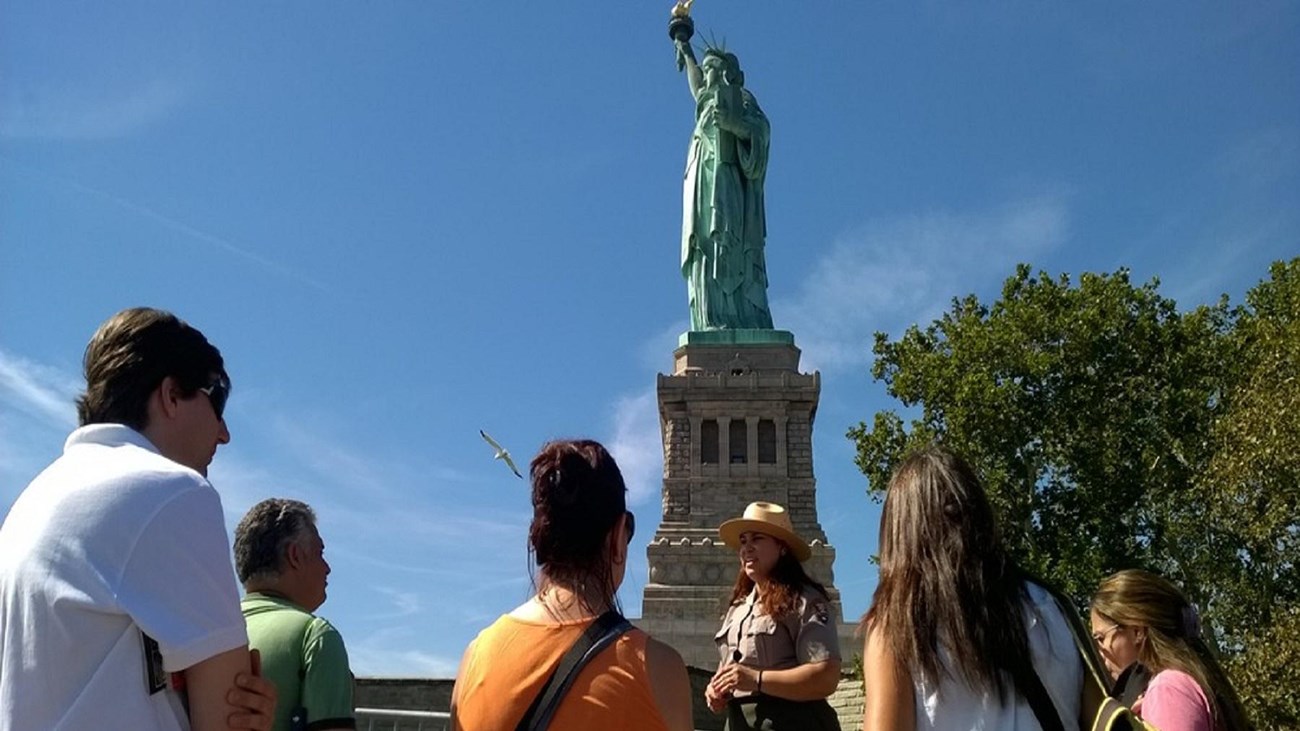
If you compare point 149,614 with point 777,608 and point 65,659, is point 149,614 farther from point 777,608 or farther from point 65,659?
point 777,608

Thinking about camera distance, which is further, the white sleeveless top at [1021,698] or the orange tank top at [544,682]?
the white sleeveless top at [1021,698]

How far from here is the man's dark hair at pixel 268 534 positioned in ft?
14.3

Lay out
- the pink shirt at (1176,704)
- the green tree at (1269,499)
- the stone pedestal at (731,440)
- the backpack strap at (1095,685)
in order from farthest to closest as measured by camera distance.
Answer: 1. the stone pedestal at (731,440)
2. the green tree at (1269,499)
3. the pink shirt at (1176,704)
4. the backpack strap at (1095,685)

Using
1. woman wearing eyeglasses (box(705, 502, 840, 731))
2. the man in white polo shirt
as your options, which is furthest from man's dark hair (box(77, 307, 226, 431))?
woman wearing eyeglasses (box(705, 502, 840, 731))

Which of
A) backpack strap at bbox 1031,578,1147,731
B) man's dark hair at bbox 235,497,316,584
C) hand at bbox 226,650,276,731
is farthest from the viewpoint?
man's dark hair at bbox 235,497,316,584

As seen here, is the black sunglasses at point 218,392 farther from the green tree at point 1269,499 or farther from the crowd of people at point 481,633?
the green tree at point 1269,499

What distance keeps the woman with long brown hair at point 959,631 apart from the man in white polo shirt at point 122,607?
1.78m

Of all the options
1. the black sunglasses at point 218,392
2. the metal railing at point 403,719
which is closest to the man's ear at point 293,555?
the black sunglasses at point 218,392

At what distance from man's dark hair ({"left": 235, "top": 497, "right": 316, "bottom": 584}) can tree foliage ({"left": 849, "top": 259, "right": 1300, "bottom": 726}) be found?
874 inches

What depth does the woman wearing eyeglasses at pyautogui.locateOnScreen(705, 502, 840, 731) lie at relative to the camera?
5.47 metres

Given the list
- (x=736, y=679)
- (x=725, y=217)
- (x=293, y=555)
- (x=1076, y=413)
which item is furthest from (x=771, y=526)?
(x=725, y=217)

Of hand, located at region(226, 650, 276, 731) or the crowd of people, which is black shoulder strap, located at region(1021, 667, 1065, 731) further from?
hand, located at region(226, 650, 276, 731)

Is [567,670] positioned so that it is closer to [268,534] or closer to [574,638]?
[574,638]

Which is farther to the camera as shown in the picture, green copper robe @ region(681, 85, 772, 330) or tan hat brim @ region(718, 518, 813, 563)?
green copper robe @ region(681, 85, 772, 330)
